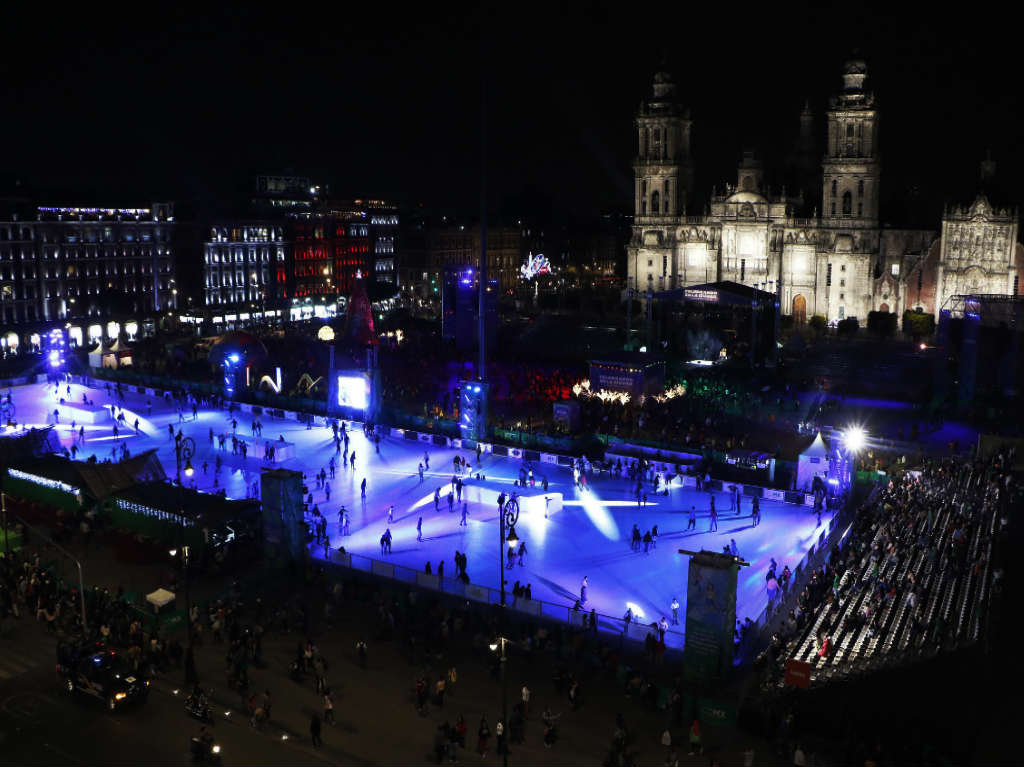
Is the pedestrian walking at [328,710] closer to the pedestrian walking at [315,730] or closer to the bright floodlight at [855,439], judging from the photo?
the pedestrian walking at [315,730]

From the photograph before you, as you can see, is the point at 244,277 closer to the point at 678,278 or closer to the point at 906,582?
the point at 678,278

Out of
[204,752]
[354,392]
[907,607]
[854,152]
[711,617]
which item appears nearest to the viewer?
[204,752]

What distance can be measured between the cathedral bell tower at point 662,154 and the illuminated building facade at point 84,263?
4574 centimetres

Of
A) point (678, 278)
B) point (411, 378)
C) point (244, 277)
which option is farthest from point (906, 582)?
point (244, 277)

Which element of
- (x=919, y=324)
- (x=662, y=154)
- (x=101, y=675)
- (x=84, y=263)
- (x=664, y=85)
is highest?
(x=664, y=85)

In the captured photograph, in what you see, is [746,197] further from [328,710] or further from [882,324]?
[328,710]

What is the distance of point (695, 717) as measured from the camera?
20969 mm

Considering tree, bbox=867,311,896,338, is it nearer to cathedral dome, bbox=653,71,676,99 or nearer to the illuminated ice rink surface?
cathedral dome, bbox=653,71,676,99

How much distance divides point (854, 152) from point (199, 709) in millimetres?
70932

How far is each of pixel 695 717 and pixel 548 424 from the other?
2657 centimetres

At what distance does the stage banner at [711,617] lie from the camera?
2178cm

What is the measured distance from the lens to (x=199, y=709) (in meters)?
20.7

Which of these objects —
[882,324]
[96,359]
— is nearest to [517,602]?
[96,359]

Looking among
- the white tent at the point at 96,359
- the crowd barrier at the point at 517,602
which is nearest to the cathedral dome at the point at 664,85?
the white tent at the point at 96,359
